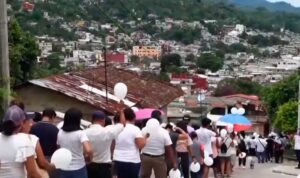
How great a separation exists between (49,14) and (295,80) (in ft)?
113

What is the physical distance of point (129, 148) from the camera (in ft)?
37.1

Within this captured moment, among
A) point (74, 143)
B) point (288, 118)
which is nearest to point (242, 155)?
point (74, 143)

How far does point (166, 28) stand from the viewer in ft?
575

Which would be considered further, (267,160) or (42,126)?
(267,160)

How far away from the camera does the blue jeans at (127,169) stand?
1138cm

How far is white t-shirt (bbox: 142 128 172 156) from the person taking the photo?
1255 cm

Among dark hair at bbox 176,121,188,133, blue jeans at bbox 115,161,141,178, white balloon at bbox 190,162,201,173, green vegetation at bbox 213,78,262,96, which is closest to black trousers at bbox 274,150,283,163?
white balloon at bbox 190,162,201,173

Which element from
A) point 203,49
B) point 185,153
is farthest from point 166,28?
point 185,153

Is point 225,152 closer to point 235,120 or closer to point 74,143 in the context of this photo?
point 235,120

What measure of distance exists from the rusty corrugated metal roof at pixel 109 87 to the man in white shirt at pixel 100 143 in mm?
9225

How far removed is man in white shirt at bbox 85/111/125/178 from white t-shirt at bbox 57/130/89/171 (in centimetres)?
69

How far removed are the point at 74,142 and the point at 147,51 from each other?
129 m

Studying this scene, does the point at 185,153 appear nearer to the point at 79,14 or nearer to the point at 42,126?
the point at 42,126

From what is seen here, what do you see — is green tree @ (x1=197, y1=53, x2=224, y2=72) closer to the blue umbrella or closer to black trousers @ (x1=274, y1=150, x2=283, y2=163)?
black trousers @ (x1=274, y1=150, x2=283, y2=163)
